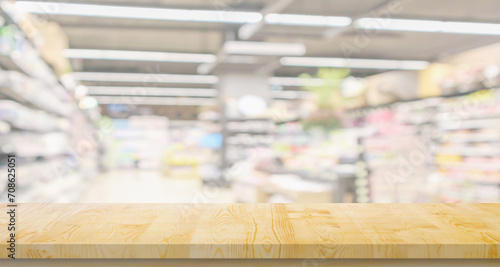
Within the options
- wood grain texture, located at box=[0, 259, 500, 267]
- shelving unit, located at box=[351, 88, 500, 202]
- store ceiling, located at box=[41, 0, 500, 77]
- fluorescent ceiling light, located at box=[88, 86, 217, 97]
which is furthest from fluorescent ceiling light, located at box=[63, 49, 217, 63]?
wood grain texture, located at box=[0, 259, 500, 267]

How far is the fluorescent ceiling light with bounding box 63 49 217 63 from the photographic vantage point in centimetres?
888

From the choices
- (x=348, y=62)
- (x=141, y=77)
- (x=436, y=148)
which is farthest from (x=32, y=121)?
(x=348, y=62)

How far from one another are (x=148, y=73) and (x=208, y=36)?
9.57 ft

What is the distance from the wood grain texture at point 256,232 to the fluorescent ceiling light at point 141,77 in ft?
33.0

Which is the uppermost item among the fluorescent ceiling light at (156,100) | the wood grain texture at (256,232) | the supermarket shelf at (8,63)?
the fluorescent ceiling light at (156,100)

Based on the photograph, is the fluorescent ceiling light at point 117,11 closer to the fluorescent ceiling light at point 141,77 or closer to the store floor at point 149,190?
the store floor at point 149,190

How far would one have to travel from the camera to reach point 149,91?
15.3 m

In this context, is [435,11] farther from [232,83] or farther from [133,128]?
[133,128]

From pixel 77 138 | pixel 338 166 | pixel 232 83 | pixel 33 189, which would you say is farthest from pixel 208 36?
pixel 33 189

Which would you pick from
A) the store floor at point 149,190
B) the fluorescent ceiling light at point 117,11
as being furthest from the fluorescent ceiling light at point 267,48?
the store floor at point 149,190

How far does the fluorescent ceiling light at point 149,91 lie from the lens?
43.0 feet

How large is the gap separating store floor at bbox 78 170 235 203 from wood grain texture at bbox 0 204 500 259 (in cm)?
713

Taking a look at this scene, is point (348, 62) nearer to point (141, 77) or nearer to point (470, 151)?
point (141, 77)

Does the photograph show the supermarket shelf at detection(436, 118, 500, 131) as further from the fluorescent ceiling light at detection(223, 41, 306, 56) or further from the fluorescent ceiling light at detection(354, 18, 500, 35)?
the fluorescent ceiling light at detection(223, 41, 306, 56)
